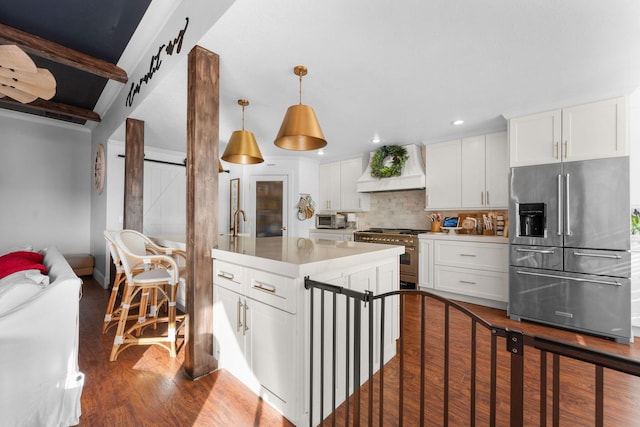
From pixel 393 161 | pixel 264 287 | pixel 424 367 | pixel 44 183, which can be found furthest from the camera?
pixel 44 183

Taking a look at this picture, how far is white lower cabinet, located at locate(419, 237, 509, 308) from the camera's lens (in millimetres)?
3389

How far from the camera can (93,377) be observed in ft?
6.31

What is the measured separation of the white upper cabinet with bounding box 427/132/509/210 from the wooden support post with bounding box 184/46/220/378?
3233mm

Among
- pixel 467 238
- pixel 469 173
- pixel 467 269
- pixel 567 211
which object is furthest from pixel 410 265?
Answer: pixel 567 211

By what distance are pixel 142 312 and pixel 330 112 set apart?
8.77 ft

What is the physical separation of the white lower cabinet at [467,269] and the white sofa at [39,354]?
3.68 meters

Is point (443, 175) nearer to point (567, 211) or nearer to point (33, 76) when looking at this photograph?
point (567, 211)

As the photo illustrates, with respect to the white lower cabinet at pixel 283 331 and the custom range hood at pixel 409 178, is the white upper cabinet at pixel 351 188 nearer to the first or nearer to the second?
the custom range hood at pixel 409 178

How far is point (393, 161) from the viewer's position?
14.9ft

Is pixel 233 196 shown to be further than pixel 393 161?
Yes

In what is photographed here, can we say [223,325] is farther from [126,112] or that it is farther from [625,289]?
[625,289]

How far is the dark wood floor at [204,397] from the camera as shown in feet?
5.13

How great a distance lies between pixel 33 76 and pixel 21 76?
83mm

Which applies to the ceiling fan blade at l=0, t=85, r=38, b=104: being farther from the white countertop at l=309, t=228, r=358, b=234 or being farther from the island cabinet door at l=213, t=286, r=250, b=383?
the white countertop at l=309, t=228, r=358, b=234
